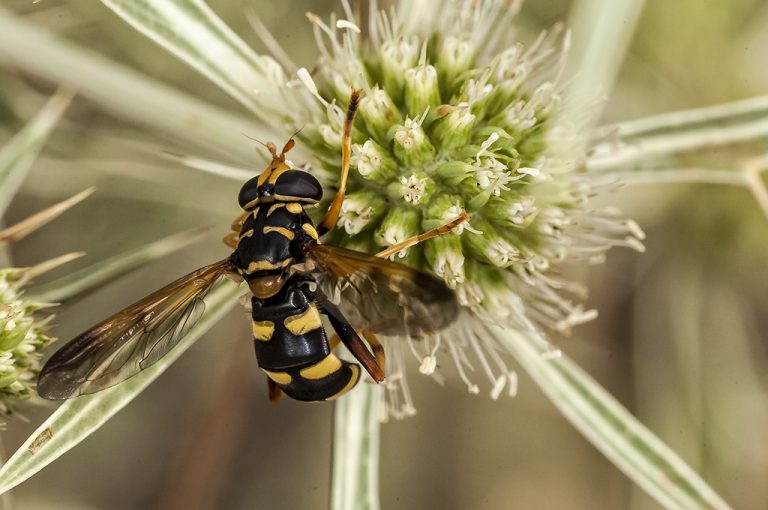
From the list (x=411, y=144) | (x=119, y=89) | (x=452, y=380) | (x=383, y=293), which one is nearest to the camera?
(x=383, y=293)

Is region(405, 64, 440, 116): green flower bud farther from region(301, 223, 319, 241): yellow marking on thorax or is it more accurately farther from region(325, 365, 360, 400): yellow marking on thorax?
region(325, 365, 360, 400): yellow marking on thorax

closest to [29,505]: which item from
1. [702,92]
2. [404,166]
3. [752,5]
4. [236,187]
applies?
[236,187]

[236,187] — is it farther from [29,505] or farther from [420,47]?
[29,505]

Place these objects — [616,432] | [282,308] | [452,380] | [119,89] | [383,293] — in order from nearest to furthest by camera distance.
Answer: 1. [383,293]
2. [282,308]
3. [616,432]
4. [119,89]
5. [452,380]

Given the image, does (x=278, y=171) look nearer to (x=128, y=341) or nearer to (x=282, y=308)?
(x=282, y=308)

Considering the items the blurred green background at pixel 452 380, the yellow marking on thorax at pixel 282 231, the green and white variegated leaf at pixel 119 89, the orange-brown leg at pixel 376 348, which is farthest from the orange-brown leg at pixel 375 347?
the blurred green background at pixel 452 380

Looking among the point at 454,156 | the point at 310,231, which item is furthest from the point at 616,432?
the point at 310,231

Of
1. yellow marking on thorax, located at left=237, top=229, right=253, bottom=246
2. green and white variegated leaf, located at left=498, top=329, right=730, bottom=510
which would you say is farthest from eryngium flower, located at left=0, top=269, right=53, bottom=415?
green and white variegated leaf, located at left=498, top=329, right=730, bottom=510
